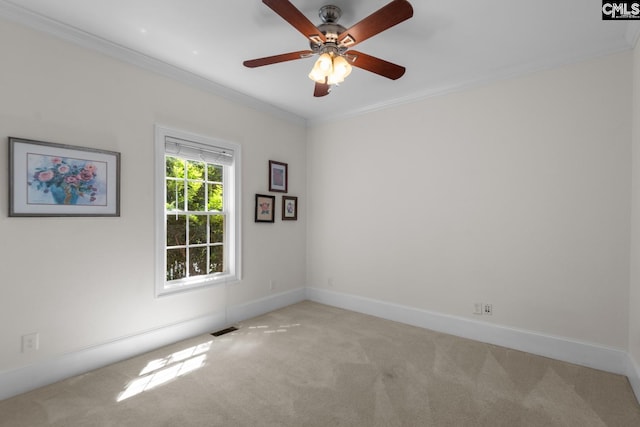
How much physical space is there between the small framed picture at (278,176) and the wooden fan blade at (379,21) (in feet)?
7.41

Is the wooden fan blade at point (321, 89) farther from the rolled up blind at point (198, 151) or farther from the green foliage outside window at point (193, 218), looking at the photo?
the green foliage outside window at point (193, 218)

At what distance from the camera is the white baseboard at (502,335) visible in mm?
2617

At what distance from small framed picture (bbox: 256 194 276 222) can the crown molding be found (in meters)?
1.15

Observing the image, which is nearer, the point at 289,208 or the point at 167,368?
the point at 167,368

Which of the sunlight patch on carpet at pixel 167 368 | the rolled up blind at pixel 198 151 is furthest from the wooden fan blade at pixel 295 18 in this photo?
the sunlight patch on carpet at pixel 167 368

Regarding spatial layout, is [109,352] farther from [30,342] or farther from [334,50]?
[334,50]

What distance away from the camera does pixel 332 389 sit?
7.63 ft

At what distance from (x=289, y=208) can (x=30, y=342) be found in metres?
2.95

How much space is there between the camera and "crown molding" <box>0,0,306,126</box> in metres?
2.23

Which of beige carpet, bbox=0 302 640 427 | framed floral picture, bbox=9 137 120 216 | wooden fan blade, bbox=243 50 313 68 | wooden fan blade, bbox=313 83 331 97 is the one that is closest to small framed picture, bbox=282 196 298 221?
beige carpet, bbox=0 302 640 427

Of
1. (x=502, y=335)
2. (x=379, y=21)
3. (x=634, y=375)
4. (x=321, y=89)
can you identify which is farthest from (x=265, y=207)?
(x=634, y=375)

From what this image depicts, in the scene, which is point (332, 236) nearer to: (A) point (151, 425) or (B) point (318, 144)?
(B) point (318, 144)

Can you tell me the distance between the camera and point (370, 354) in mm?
2904

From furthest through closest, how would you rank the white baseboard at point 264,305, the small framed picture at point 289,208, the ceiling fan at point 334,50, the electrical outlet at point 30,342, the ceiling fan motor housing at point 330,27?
the small framed picture at point 289,208 < the white baseboard at point 264,305 < the electrical outlet at point 30,342 < the ceiling fan motor housing at point 330,27 < the ceiling fan at point 334,50
